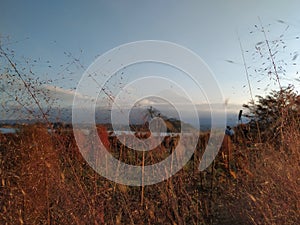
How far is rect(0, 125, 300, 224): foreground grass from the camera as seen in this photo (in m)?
2.60

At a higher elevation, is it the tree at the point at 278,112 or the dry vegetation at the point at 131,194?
the tree at the point at 278,112

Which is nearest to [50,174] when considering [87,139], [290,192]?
[87,139]

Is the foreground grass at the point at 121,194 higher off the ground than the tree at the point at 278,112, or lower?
lower

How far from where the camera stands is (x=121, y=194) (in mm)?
2969

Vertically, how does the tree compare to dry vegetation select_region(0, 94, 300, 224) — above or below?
above

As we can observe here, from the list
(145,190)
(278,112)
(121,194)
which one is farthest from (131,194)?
(278,112)

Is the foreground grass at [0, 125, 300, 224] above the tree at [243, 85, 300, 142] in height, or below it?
below

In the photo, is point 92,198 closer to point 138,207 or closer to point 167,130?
point 138,207

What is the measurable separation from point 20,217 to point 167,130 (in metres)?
1.63

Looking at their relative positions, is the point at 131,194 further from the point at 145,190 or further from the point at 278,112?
the point at 278,112

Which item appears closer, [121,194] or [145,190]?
[121,194]

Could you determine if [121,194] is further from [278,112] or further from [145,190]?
[278,112]

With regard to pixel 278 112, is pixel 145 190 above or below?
below

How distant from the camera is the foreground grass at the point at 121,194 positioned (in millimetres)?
2596
